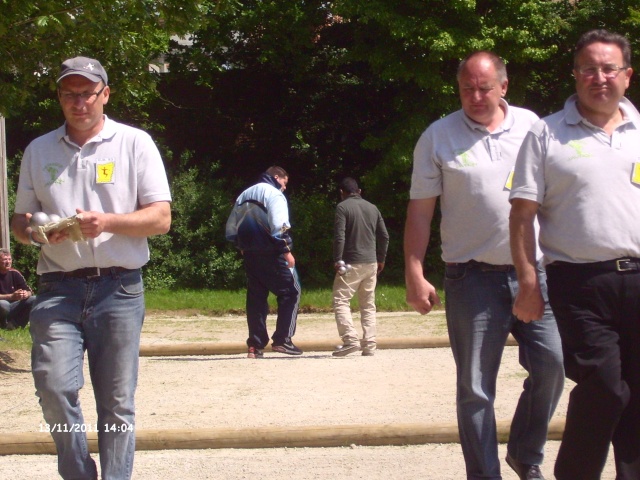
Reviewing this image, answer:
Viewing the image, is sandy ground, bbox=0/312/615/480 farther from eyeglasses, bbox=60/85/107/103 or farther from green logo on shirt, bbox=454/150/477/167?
eyeglasses, bbox=60/85/107/103

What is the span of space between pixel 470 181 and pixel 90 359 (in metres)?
1.95

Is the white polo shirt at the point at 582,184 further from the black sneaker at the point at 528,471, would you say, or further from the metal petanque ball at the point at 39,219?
the metal petanque ball at the point at 39,219

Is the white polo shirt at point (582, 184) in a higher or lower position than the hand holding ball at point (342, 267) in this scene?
higher

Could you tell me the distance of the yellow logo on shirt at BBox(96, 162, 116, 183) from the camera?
4.18 meters

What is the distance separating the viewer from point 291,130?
21766 millimetres

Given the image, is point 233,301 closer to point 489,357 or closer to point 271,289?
point 271,289

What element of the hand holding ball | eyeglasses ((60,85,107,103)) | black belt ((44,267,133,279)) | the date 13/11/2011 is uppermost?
eyeglasses ((60,85,107,103))

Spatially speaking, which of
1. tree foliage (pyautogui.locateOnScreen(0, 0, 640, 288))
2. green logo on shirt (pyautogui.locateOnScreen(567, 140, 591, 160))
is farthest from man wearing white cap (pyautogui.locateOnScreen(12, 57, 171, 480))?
tree foliage (pyautogui.locateOnScreen(0, 0, 640, 288))

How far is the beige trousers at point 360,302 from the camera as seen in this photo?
9844 mm

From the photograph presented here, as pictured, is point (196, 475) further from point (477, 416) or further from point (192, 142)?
point (192, 142)

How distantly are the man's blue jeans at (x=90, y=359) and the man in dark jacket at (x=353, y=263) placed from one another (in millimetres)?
5804

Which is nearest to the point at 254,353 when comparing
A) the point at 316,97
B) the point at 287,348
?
the point at 287,348

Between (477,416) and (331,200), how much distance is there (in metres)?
17.2

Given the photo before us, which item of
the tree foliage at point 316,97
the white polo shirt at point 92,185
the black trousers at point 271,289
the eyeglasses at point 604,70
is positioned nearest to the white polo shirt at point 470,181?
the eyeglasses at point 604,70
